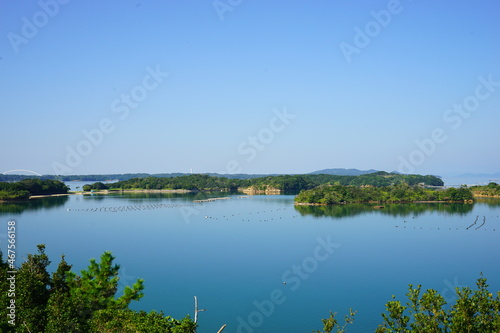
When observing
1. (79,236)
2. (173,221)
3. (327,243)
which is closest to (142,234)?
(79,236)

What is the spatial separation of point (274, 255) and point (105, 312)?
15.4 m

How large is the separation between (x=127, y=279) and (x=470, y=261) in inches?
699

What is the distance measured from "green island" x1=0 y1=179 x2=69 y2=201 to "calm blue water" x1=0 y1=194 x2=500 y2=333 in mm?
10462

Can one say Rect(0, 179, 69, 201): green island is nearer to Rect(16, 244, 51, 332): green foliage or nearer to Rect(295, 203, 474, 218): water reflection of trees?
Rect(295, 203, 474, 218): water reflection of trees

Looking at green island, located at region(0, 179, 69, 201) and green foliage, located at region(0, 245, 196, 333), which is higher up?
green island, located at region(0, 179, 69, 201)

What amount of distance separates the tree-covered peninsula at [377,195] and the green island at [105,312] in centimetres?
4246

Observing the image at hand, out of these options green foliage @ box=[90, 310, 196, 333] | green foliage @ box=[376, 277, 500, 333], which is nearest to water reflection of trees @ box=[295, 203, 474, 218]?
green foliage @ box=[90, 310, 196, 333]

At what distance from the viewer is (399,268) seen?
20531 millimetres

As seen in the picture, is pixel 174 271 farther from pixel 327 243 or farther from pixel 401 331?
pixel 401 331

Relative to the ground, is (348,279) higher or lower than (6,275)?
lower

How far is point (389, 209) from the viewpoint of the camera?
4641cm

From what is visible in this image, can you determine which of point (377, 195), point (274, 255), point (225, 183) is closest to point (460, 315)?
point (274, 255)

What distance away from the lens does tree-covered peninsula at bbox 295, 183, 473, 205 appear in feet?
170

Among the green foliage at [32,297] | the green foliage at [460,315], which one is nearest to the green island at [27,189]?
the green foliage at [32,297]
